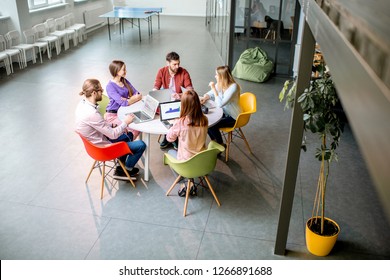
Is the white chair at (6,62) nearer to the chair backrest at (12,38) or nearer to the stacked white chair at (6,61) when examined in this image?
the stacked white chair at (6,61)

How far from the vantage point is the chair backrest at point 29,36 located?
10.5 meters

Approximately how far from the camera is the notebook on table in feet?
16.3

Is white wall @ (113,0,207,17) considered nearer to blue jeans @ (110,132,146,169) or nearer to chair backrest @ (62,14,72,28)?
chair backrest @ (62,14,72,28)

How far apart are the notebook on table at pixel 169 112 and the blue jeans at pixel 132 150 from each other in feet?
1.35

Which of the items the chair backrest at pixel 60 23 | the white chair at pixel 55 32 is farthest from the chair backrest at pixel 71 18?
the white chair at pixel 55 32

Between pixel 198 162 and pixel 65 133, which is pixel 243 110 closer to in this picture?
pixel 198 162

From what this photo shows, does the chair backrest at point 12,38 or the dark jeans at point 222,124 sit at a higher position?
the chair backrest at point 12,38

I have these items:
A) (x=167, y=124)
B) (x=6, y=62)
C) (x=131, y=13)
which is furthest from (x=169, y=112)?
(x=131, y=13)

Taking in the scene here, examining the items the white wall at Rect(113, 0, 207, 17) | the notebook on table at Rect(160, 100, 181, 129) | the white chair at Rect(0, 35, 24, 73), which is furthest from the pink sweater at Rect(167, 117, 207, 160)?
the white wall at Rect(113, 0, 207, 17)

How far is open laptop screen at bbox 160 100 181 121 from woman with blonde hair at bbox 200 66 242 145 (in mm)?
599

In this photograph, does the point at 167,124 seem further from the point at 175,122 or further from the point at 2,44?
the point at 2,44

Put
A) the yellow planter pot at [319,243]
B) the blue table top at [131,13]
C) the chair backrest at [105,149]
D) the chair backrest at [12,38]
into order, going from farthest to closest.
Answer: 1. the blue table top at [131,13]
2. the chair backrest at [12,38]
3. the chair backrest at [105,149]
4. the yellow planter pot at [319,243]

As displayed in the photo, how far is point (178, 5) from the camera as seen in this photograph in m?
18.4

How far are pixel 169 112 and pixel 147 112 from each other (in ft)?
1.20
